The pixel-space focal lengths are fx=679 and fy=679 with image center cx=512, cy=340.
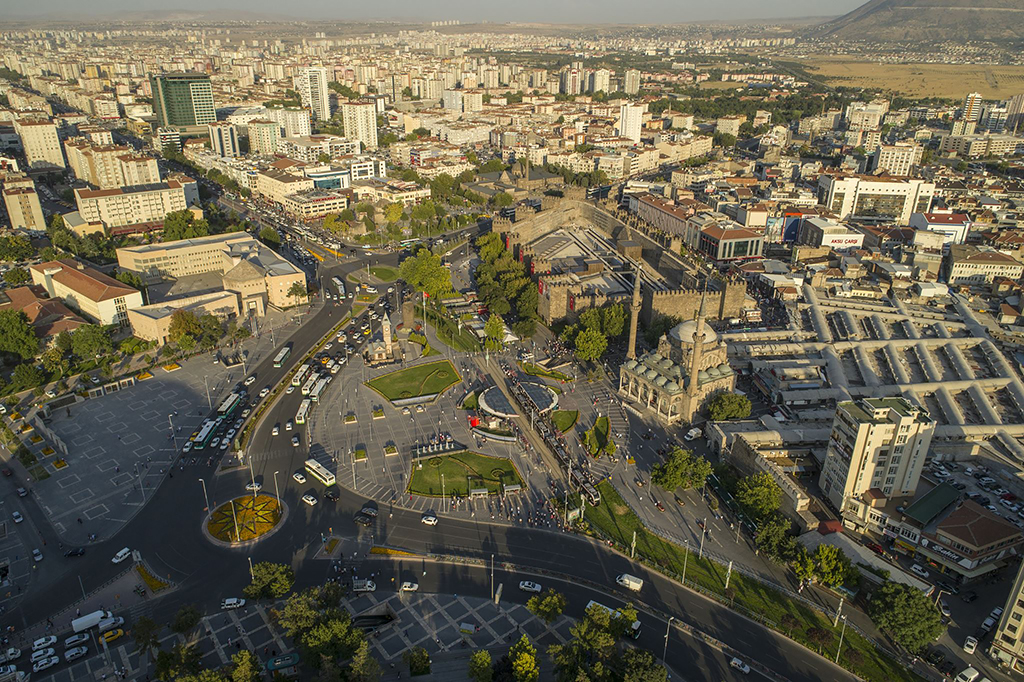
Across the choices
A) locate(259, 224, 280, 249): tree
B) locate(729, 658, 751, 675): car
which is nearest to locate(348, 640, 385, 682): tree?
locate(729, 658, 751, 675): car

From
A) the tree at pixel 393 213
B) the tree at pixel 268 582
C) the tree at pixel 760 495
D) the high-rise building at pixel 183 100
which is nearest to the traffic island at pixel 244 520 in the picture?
the tree at pixel 268 582

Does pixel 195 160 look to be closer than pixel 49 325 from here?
No

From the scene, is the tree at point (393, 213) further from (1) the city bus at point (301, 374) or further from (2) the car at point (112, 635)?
(2) the car at point (112, 635)

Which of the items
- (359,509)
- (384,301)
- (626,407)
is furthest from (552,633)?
(384,301)

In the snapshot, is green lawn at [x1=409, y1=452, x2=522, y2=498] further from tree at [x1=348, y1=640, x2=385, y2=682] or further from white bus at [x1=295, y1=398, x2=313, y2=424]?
tree at [x1=348, y1=640, x2=385, y2=682]

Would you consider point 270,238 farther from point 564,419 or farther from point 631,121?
point 631,121

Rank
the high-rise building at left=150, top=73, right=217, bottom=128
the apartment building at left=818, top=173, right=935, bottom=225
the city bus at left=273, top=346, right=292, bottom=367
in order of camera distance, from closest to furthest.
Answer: the city bus at left=273, top=346, right=292, bottom=367
the apartment building at left=818, top=173, right=935, bottom=225
the high-rise building at left=150, top=73, right=217, bottom=128

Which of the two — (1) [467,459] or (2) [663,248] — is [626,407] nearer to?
(1) [467,459]
